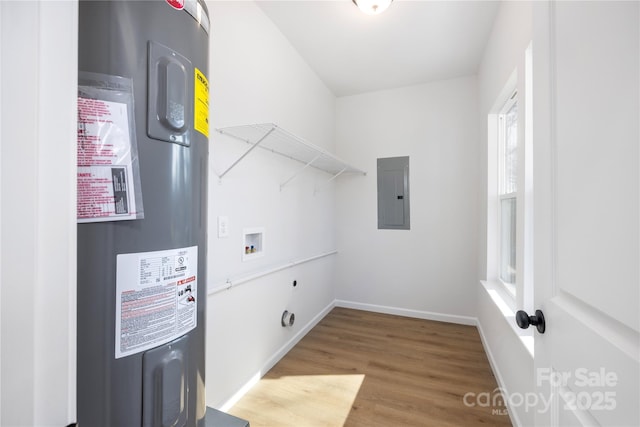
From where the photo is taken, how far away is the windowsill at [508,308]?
137cm

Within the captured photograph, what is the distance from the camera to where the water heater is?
468 millimetres

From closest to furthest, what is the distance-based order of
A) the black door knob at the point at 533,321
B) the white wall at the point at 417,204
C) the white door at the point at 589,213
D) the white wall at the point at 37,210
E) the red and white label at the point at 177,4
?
the white wall at the point at 37,210 → the white door at the point at 589,213 → the red and white label at the point at 177,4 → the black door knob at the point at 533,321 → the white wall at the point at 417,204

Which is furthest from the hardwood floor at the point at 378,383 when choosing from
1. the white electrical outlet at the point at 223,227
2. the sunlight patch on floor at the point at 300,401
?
the white electrical outlet at the point at 223,227

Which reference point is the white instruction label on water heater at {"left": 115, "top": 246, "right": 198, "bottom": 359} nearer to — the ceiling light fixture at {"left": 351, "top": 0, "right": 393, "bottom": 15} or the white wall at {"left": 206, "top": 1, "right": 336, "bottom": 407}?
the white wall at {"left": 206, "top": 1, "right": 336, "bottom": 407}

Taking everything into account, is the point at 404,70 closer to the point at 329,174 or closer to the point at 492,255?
the point at 329,174

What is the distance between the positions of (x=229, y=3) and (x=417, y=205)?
265 cm

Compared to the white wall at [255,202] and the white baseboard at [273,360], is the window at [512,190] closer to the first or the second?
the white wall at [255,202]

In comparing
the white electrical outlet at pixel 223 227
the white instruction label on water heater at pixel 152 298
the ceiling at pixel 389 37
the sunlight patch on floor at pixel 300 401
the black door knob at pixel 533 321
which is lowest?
the sunlight patch on floor at pixel 300 401

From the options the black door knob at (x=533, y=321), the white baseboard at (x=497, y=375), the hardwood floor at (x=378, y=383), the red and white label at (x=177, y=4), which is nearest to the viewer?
the red and white label at (x=177, y=4)

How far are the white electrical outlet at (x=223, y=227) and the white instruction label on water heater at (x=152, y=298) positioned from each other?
105 centimetres

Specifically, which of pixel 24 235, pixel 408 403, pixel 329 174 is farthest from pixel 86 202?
pixel 329 174

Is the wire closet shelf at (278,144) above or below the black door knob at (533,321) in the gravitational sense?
above

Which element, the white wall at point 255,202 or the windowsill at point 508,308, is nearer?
the windowsill at point 508,308

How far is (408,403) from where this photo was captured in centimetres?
175
